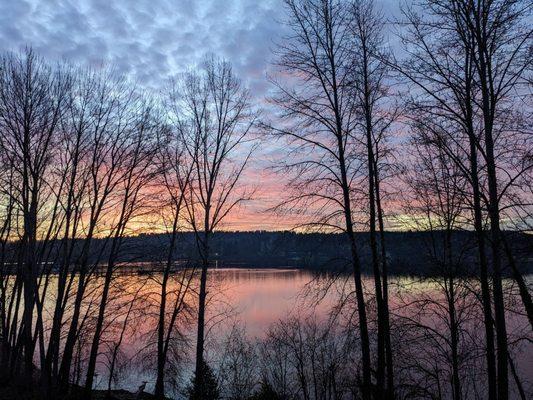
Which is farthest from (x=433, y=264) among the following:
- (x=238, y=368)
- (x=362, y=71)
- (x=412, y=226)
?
(x=238, y=368)

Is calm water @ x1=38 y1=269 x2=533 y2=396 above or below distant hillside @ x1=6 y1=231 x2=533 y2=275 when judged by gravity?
below

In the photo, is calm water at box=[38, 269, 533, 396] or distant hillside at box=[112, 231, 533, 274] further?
calm water at box=[38, 269, 533, 396]

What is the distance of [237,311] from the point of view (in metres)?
48.5

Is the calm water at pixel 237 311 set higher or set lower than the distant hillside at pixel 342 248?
lower

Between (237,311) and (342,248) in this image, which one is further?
(237,311)

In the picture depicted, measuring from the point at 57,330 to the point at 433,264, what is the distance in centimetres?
1419

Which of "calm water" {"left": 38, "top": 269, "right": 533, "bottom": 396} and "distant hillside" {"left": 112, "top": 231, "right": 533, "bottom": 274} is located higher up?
"distant hillside" {"left": 112, "top": 231, "right": 533, "bottom": 274}

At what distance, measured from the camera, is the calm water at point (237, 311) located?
15665 mm

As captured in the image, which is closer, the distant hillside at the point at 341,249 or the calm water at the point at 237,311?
the distant hillside at the point at 341,249

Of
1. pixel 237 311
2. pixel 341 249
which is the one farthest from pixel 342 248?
pixel 237 311

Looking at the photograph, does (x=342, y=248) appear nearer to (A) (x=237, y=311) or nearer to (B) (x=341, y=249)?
(B) (x=341, y=249)

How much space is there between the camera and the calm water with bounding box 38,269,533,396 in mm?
15665

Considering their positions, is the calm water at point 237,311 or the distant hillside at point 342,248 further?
the calm water at point 237,311

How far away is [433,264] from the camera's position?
51.3 ft
